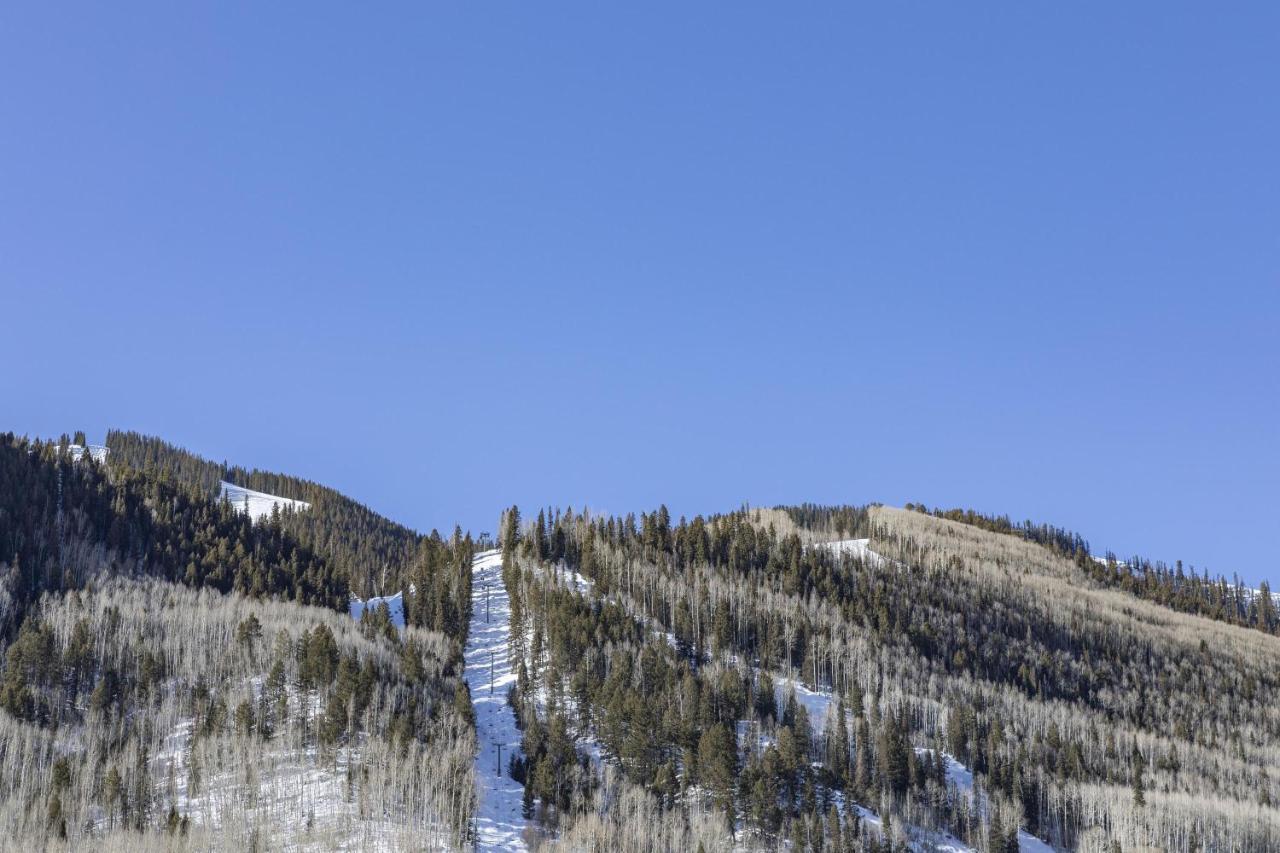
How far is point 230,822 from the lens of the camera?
106562 mm

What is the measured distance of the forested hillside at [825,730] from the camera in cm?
12512

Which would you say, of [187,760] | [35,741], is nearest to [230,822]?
[187,760]

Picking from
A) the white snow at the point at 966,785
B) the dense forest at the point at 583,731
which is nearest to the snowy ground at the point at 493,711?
the dense forest at the point at 583,731

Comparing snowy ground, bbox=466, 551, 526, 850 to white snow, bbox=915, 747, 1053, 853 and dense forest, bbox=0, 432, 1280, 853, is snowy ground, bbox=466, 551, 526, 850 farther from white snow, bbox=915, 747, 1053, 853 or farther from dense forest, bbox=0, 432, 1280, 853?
white snow, bbox=915, 747, 1053, 853

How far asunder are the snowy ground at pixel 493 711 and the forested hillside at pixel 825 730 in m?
3.00

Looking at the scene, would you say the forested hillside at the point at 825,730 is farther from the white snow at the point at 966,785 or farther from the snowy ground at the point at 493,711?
the snowy ground at the point at 493,711

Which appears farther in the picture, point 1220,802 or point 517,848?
point 1220,802

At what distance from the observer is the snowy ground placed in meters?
116

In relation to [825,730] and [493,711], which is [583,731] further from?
[825,730]

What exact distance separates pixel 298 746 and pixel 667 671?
46.5 metres

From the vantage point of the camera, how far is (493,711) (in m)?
144

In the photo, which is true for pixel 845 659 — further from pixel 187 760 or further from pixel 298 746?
pixel 187 760

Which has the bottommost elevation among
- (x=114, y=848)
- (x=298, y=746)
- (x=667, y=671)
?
(x=114, y=848)

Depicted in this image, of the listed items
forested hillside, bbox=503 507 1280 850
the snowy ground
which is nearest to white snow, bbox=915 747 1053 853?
forested hillside, bbox=503 507 1280 850
